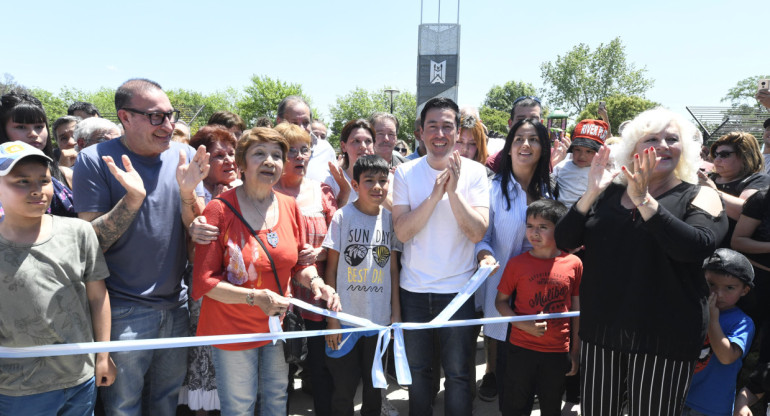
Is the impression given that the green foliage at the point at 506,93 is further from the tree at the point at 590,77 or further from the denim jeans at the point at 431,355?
the denim jeans at the point at 431,355

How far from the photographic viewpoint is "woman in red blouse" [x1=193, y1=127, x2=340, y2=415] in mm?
2609

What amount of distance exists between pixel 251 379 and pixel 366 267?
1039mm

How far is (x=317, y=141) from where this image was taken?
519 cm

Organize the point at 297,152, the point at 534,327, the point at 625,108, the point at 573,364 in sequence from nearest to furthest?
the point at 534,327 < the point at 573,364 < the point at 297,152 < the point at 625,108

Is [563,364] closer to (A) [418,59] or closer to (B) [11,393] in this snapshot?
(B) [11,393]

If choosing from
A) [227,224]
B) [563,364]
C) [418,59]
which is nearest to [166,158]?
[227,224]

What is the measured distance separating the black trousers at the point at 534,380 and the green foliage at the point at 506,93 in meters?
78.0

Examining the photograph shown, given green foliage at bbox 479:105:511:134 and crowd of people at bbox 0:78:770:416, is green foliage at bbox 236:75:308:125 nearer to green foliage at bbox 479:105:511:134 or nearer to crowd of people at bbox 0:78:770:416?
green foliage at bbox 479:105:511:134

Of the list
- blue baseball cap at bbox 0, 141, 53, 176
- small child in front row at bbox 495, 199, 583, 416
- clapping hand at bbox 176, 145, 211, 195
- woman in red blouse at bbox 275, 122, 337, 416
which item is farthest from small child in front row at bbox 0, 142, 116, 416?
small child in front row at bbox 495, 199, 583, 416

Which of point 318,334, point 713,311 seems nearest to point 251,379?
point 318,334

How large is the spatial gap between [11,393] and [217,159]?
6.45 ft

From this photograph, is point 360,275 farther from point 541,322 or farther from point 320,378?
Answer: point 541,322

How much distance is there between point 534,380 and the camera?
3225mm

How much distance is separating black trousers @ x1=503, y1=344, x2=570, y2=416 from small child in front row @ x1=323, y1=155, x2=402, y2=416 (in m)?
0.92
